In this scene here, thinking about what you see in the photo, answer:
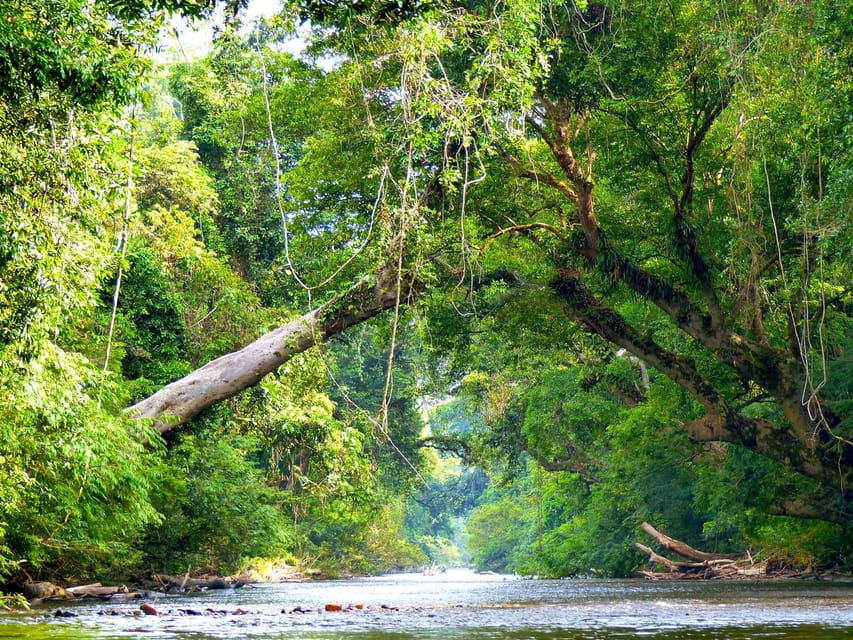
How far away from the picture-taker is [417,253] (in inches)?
562

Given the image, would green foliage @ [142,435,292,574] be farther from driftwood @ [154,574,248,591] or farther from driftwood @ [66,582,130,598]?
driftwood @ [66,582,130,598]

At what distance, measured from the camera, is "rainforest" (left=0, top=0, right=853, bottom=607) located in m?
9.24

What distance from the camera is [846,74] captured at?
12.4 m

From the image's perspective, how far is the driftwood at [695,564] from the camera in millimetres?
25844

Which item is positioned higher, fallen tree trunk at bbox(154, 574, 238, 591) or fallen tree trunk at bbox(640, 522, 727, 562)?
fallen tree trunk at bbox(154, 574, 238, 591)

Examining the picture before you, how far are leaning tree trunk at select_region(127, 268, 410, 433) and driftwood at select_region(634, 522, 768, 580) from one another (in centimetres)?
1450

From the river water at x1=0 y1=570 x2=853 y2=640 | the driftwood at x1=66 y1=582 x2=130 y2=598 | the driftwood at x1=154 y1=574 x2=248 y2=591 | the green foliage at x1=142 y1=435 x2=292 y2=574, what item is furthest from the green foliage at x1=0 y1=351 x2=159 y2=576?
the driftwood at x1=154 y1=574 x2=248 y2=591

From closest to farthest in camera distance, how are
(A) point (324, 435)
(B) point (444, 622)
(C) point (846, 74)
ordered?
(B) point (444, 622) < (C) point (846, 74) < (A) point (324, 435)

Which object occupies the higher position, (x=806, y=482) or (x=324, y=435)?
(x=324, y=435)

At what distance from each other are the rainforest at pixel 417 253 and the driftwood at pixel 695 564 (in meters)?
0.49

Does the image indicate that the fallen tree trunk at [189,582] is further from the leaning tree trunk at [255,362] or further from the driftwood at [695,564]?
the driftwood at [695,564]

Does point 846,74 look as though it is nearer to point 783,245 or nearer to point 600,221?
point 783,245

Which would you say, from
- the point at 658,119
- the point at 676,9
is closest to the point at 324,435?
the point at 658,119

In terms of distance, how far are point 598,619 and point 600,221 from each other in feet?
34.6
